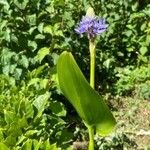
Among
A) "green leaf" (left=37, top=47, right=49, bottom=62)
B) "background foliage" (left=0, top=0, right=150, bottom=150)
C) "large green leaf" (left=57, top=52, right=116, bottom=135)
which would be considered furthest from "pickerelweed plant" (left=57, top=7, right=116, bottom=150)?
"green leaf" (left=37, top=47, right=49, bottom=62)

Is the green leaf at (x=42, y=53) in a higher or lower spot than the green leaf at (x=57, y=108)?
higher

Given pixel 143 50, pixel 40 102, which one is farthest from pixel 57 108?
pixel 143 50

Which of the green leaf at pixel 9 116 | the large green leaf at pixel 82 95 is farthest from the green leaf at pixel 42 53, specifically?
the large green leaf at pixel 82 95

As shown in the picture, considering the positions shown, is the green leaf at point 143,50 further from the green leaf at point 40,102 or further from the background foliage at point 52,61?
the green leaf at point 40,102

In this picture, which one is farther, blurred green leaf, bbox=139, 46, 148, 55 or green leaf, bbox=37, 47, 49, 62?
blurred green leaf, bbox=139, 46, 148, 55

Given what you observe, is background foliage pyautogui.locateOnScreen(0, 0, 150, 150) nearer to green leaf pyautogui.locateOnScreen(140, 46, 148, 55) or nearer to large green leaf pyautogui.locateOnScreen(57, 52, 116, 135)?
green leaf pyautogui.locateOnScreen(140, 46, 148, 55)

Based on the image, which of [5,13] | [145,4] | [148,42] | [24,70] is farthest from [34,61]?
[145,4]

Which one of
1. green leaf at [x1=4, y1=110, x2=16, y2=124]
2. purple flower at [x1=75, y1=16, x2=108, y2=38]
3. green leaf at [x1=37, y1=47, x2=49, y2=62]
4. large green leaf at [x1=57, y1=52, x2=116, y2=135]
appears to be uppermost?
purple flower at [x1=75, y1=16, x2=108, y2=38]
